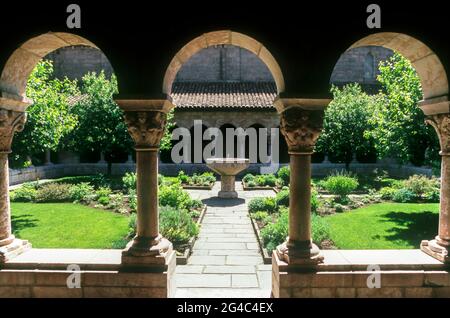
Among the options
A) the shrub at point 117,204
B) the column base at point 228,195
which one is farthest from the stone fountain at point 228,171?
the shrub at point 117,204

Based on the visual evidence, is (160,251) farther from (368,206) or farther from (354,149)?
(354,149)

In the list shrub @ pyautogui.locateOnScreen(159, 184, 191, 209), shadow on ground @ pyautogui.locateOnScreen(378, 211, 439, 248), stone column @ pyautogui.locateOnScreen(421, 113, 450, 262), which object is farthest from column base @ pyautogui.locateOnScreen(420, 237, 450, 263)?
shrub @ pyautogui.locateOnScreen(159, 184, 191, 209)

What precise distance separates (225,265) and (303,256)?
2.37m

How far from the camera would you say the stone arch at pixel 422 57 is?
4.11 metres

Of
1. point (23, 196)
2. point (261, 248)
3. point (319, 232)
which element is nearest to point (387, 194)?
point (319, 232)

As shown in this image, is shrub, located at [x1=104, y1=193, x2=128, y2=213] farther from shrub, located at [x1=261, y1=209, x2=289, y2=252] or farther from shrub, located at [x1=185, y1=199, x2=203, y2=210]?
shrub, located at [x1=261, y1=209, x2=289, y2=252]

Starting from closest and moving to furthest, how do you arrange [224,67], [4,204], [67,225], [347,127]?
[4,204] → [67,225] → [347,127] → [224,67]

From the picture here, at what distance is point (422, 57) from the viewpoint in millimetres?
4309

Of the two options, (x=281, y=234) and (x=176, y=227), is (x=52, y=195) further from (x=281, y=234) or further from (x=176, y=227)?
(x=281, y=234)

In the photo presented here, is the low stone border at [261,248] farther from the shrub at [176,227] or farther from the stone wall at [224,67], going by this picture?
the stone wall at [224,67]

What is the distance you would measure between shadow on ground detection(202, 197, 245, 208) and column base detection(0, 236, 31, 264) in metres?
7.50

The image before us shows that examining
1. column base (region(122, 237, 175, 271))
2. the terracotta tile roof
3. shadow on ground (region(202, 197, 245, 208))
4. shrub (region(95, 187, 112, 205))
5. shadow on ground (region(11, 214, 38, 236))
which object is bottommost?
shadow on ground (region(11, 214, 38, 236))

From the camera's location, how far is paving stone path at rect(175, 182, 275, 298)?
16.4ft

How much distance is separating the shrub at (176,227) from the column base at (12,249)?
289cm
